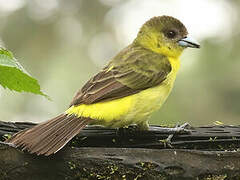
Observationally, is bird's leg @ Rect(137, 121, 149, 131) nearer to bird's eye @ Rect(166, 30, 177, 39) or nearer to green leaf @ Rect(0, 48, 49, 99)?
bird's eye @ Rect(166, 30, 177, 39)

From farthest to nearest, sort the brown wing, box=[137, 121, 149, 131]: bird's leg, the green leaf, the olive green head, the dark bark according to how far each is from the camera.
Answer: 1. the olive green head
2. the brown wing
3. box=[137, 121, 149, 131]: bird's leg
4. the dark bark
5. the green leaf

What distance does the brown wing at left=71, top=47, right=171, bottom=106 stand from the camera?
427 centimetres

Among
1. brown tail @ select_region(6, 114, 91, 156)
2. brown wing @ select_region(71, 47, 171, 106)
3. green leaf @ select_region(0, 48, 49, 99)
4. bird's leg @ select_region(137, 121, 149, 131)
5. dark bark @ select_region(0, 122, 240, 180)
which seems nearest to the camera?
green leaf @ select_region(0, 48, 49, 99)

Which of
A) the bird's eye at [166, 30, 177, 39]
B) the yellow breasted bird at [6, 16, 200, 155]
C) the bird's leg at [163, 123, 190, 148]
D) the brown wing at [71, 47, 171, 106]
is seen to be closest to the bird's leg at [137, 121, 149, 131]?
the yellow breasted bird at [6, 16, 200, 155]

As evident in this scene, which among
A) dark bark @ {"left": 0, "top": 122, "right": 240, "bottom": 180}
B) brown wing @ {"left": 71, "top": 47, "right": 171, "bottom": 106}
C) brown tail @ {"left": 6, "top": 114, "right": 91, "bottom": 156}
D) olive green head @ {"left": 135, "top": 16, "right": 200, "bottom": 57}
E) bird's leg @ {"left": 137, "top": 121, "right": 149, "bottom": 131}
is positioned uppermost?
olive green head @ {"left": 135, "top": 16, "right": 200, "bottom": 57}

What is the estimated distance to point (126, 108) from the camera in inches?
170

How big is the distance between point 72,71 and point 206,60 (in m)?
1.72

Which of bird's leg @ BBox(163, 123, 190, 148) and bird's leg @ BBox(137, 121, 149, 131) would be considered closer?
bird's leg @ BBox(163, 123, 190, 148)

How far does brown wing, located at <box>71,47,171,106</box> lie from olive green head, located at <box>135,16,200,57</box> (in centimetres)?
20

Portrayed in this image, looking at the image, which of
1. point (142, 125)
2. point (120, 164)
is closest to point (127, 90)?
point (142, 125)

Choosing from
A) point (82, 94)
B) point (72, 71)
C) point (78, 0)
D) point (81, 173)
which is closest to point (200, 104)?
point (72, 71)

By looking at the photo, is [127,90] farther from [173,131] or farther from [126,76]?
[173,131]

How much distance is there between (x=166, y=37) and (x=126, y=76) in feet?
3.28

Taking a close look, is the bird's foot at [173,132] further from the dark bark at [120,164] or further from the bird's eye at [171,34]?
the bird's eye at [171,34]
